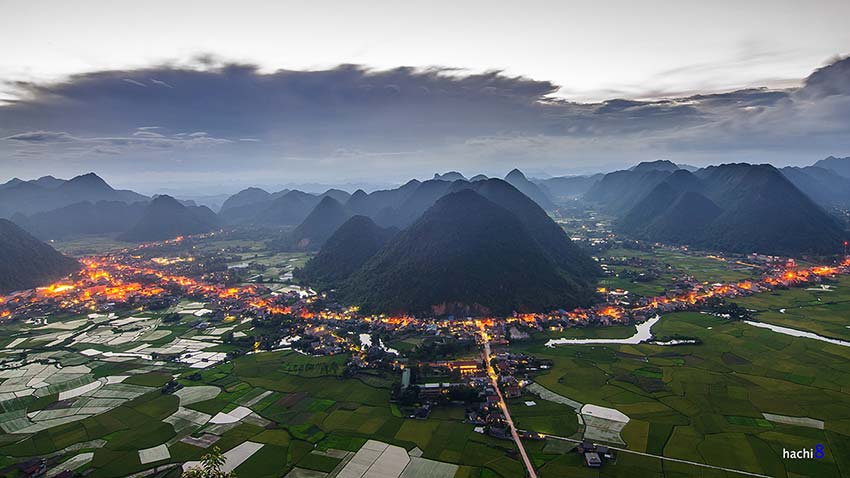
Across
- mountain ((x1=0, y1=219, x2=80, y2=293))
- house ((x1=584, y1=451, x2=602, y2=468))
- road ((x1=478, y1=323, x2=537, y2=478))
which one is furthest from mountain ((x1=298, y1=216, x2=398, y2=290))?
house ((x1=584, y1=451, x2=602, y2=468))

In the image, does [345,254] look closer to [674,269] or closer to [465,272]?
[465,272]

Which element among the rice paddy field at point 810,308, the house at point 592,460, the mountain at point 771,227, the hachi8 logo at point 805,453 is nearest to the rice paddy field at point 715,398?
the hachi8 logo at point 805,453

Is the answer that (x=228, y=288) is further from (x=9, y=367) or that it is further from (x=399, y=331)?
(x=399, y=331)

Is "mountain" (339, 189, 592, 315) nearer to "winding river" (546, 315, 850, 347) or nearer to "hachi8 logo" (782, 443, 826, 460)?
"winding river" (546, 315, 850, 347)

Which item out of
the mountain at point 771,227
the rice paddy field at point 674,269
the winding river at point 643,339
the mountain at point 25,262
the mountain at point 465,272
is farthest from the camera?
the mountain at point 771,227

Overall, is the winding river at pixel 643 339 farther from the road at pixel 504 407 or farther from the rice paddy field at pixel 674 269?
the rice paddy field at pixel 674 269

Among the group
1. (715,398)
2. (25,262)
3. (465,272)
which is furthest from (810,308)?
(25,262)
